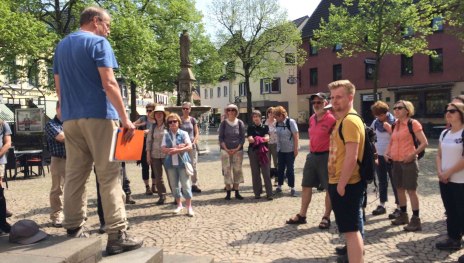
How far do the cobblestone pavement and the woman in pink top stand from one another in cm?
24

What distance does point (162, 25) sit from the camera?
3178cm

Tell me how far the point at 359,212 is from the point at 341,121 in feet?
2.85

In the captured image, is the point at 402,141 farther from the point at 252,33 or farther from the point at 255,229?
the point at 252,33

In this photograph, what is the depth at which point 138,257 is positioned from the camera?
12.0 ft

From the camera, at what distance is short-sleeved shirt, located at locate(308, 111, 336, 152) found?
20.7ft

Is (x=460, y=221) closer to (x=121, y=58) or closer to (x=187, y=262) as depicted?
(x=187, y=262)

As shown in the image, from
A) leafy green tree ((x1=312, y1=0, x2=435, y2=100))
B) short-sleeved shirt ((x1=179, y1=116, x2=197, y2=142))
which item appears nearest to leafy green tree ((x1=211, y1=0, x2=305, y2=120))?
leafy green tree ((x1=312, y1=0, x2=435, y2=100))

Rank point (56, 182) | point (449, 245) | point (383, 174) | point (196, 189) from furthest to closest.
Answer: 1. point (196, 189)
2. point (383, 174)
3. point (56, 182)
4. point (449, 245)

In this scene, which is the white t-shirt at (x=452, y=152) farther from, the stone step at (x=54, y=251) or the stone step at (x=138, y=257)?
the stone step at (x=54, y=251)

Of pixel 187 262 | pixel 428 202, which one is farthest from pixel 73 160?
pixel 428 202

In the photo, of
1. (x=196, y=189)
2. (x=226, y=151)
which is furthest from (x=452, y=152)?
(x=196, y=189)

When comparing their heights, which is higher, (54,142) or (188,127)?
(188,127)

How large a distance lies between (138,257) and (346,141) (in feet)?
6.88

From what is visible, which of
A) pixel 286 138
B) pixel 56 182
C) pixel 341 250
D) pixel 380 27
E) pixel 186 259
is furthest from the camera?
pixel 380 27
